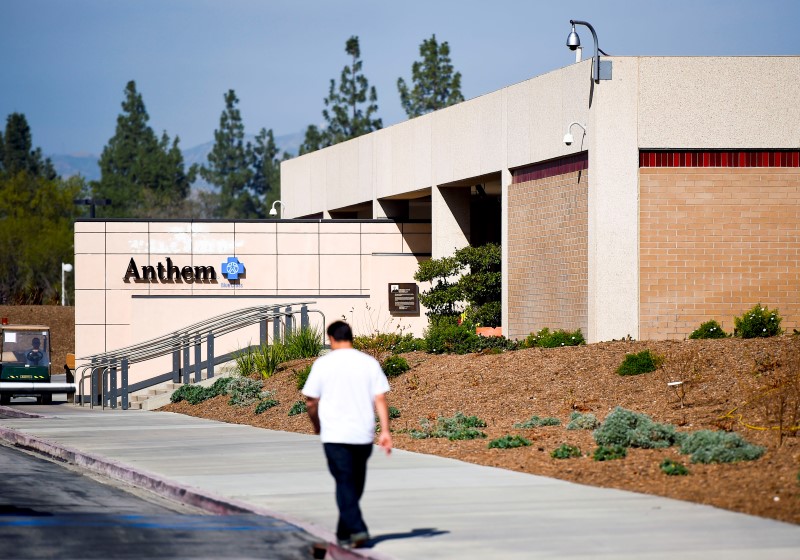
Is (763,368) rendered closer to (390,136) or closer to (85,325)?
(390,136)

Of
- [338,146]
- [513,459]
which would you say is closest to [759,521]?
[513,459]

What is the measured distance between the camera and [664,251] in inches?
1082

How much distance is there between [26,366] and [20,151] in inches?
3971

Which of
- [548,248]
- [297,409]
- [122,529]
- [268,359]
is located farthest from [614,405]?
[268,359]

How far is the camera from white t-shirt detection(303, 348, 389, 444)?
1036 cm

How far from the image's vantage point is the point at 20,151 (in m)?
136

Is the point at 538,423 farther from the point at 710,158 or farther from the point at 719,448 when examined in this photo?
the point at 710,158

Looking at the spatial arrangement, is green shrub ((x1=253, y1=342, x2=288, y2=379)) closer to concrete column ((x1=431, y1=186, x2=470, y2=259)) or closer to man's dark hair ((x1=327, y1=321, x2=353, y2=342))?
concrete column ((x1=431, y1=186, x2=470, y2=259))

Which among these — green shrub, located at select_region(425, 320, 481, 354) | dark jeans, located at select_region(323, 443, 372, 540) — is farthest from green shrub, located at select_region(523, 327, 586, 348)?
dark jeans, located at select_region(323, 443, 372, 540)

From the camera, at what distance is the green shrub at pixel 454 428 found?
744 inches

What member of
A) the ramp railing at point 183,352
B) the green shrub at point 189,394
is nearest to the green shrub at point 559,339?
the ramp railing at point 183,352

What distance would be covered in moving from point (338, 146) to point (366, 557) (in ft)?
118

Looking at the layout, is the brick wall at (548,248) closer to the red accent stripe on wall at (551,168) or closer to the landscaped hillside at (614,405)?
the red accent stripe on wall at (551,168)

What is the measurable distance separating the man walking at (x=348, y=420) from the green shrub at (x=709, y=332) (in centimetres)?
1666
